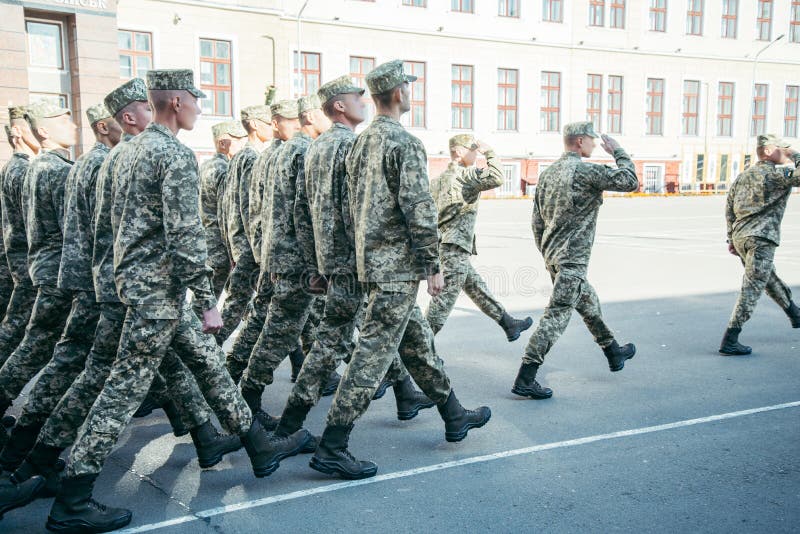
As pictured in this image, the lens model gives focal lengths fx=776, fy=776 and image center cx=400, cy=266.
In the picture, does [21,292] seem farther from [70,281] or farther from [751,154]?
[751,154]

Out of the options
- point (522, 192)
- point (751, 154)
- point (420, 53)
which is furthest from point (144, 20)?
point (751, 154)

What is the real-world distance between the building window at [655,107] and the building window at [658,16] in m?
3.12

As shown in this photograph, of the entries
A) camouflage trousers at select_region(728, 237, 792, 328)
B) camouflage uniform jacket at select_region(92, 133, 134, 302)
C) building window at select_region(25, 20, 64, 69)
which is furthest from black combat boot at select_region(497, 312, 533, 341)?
building window at select_region(25, 20, 64, 69)

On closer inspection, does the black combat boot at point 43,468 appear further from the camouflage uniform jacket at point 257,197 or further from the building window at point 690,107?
the building window at point 690,107

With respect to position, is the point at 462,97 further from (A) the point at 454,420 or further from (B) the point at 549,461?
(B) the point at 549,461

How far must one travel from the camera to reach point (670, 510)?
12.3ft

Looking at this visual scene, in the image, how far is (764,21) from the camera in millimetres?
51000

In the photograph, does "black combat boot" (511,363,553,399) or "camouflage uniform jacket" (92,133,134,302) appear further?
"black combat boot" (511,363,553,399)

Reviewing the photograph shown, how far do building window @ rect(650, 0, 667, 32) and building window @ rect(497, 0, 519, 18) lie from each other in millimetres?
9721

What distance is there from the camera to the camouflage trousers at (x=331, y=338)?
4430 millimetres

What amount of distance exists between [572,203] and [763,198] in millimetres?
2439

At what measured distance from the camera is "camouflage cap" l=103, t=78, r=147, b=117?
14.2 feet

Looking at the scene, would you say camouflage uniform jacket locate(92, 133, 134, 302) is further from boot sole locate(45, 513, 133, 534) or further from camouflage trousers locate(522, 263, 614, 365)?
camouflage trousers locate(522, 263, 614, 365)

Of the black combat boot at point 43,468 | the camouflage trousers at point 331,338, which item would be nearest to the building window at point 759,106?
the camouflage trousers at point 331,338
